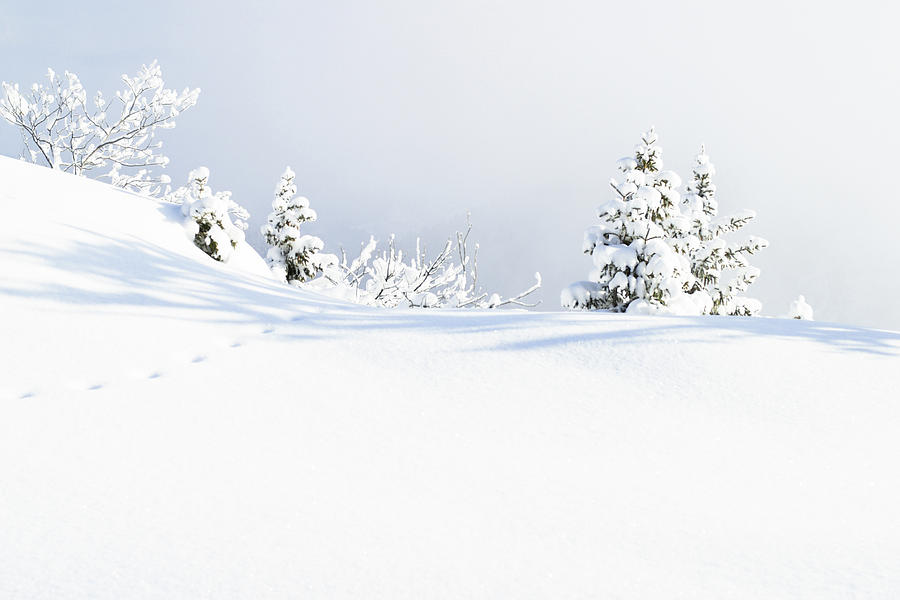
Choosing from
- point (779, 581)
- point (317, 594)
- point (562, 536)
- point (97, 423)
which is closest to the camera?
point (317, 594)

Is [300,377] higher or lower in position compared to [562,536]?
higher

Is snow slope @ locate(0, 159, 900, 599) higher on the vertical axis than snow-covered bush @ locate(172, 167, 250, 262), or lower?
lower

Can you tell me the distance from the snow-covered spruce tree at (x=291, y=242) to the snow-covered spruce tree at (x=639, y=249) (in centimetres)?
659

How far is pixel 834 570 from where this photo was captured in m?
1.85

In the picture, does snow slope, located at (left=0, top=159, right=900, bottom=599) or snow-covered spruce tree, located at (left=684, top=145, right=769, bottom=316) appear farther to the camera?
snow-covered spruce tree, located at (left=684, top=145, right=769, bottom=316)

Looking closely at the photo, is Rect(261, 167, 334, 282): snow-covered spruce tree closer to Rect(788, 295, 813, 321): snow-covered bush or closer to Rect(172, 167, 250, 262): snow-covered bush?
Rect(172, 167, 250, 262): snow-covered bush

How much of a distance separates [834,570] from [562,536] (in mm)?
809

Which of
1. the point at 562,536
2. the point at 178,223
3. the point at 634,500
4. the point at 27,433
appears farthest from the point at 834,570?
the point at 178,223

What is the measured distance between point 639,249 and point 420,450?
34.0 ft

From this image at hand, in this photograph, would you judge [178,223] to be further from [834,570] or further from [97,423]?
[834,570]

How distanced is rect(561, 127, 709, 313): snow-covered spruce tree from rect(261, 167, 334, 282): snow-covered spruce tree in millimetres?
6592

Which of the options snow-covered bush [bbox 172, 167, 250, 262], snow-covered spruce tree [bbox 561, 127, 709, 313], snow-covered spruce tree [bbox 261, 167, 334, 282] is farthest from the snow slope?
snow-covered spruce tree [bbox 261, 167, 334, 282]

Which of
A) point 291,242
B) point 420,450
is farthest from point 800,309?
point 420,450

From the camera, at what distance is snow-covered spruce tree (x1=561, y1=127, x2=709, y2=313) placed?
11.7 metres
